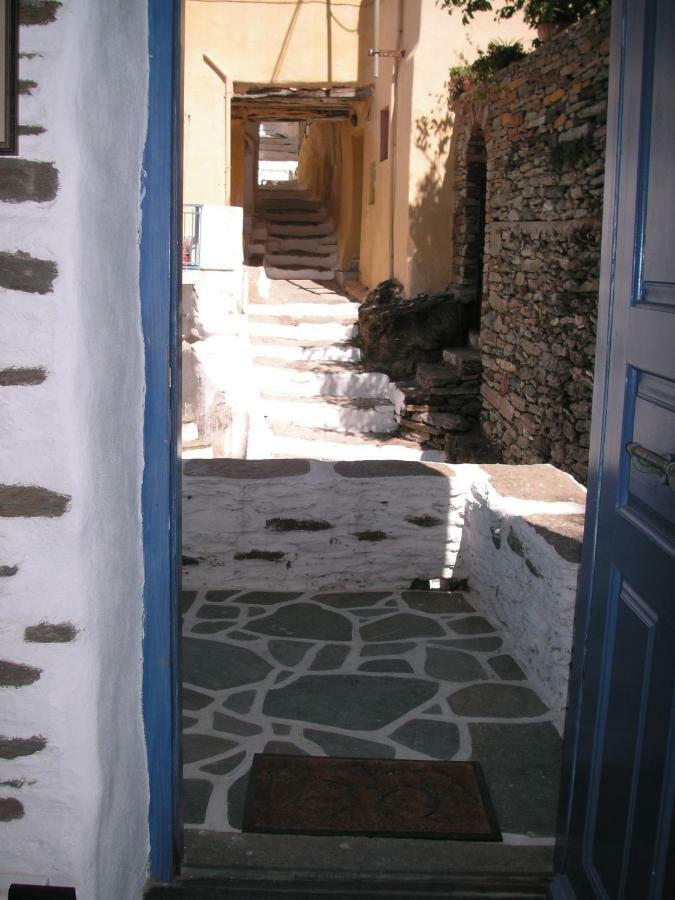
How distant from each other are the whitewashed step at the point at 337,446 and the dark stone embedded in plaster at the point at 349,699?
517 centimetres

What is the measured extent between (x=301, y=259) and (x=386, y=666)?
12.5m

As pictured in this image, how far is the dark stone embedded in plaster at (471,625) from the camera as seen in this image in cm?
397

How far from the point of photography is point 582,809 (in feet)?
6.98

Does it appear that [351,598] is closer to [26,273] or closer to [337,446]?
[26,273]

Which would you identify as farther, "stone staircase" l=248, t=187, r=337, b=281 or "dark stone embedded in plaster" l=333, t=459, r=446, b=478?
"stone staircase" l=248, t=187, r=337, b=281

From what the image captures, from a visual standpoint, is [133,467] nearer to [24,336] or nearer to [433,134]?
[24,336]

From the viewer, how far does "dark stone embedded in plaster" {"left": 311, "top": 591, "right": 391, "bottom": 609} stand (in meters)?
4.25

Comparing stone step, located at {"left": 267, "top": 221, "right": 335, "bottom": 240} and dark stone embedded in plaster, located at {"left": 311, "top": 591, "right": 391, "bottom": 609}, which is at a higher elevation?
stone step, located at {"left": 267, "top": 221, "right": 335, "bottom": 240}

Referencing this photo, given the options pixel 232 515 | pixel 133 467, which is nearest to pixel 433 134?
pixel 232 515

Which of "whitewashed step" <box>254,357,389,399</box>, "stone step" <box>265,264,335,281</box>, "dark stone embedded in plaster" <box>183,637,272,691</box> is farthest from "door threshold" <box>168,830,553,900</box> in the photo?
"stone step" <box>265,264,335,281</box>

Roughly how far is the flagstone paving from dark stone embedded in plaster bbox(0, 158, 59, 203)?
1.81m

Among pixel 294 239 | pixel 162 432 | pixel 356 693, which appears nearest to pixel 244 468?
pixel 356 693

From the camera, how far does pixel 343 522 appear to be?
4.32 m

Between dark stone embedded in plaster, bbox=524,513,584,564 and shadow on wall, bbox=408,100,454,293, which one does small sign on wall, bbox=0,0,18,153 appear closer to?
dark stone embedded in plaster, bbox=524,513,584,564
